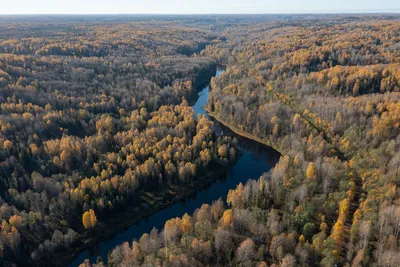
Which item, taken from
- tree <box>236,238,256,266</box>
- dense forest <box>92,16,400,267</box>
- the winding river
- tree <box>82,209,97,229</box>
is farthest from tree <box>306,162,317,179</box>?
tree <box>82,209,97,229</box>

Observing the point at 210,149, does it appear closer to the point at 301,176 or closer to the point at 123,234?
the point at 301,176

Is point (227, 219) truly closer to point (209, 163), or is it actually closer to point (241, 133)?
point (209, 163)

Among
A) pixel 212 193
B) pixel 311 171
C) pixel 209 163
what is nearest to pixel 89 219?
pixel 212 193

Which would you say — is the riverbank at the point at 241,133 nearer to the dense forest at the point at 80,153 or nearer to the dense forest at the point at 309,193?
the dense forest at the point at 309,193

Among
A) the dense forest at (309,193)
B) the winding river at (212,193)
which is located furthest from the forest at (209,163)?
the winding river at (212,193)

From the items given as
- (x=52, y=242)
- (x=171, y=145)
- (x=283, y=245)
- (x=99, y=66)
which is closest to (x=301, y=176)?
(x=283, y=245)

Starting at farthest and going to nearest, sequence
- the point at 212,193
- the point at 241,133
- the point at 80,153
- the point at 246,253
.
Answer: the point at 241,133 → the point at 80,153 → the point at 212,193 → the point at 246,253
